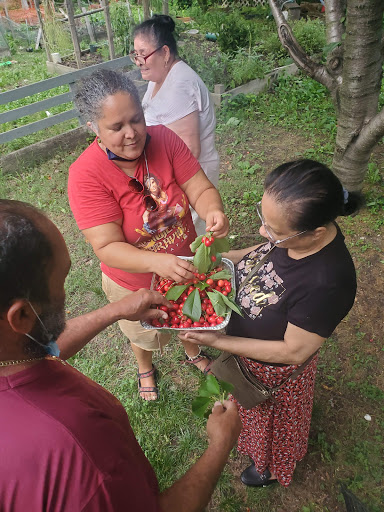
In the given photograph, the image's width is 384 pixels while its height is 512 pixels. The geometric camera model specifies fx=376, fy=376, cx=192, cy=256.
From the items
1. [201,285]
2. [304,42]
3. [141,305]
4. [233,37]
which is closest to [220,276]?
[201,285]

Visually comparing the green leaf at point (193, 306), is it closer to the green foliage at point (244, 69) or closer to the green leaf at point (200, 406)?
the green leaf at point (200, 406)

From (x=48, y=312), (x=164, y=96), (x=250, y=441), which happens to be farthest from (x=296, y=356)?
(x=164, y=96)

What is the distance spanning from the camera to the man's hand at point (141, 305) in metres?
1.96

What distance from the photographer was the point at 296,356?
1.73 metres

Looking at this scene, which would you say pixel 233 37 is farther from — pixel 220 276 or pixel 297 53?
pixel 220 276

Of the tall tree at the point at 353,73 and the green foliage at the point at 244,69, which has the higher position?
the tall tree at the point at 353,73

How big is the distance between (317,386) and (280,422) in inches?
39.1

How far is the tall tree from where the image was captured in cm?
320

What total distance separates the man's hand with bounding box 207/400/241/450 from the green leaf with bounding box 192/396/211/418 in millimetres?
189

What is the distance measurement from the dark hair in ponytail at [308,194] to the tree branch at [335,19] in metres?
3.08

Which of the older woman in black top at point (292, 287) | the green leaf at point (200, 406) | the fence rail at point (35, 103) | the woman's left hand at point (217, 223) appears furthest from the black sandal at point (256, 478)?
the fence rail at point (35, 103)

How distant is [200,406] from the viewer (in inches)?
70.9

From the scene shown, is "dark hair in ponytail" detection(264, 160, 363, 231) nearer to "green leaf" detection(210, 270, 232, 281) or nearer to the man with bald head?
"green leaf" detection(210, 270, 232, 281)

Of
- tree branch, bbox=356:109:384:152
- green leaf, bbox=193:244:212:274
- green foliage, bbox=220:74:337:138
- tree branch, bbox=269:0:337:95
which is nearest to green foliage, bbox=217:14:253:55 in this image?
green foliage, bbox=220:74:337:138
